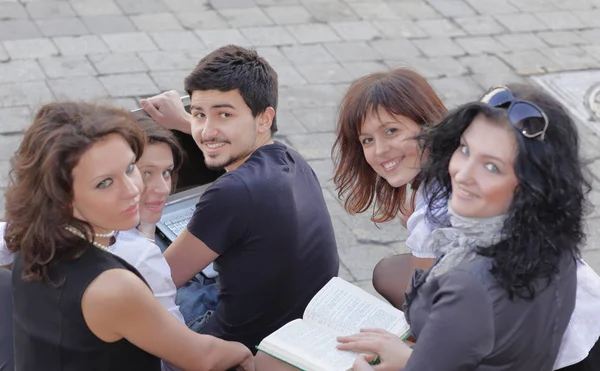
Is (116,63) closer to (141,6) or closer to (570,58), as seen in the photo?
(141,6)

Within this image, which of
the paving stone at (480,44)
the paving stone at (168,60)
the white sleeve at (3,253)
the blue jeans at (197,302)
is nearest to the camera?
the white sleeve at (3,253)

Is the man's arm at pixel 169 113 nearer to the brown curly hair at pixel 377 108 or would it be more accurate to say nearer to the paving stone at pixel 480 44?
the brown curly hair at pixel 377 108

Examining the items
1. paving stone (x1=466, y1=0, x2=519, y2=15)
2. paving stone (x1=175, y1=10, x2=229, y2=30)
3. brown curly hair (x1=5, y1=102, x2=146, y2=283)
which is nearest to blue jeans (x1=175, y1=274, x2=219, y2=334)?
brown curly hair (x1=5, y1=102, x2=146, y2=283)

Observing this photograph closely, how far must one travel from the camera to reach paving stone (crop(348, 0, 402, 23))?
7320 millimetres

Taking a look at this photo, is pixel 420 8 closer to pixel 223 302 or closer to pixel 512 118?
pixel 223 302

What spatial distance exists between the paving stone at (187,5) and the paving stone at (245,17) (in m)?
0.15

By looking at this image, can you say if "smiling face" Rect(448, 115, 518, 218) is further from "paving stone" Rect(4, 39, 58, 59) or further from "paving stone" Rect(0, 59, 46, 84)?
"paving stone" Rect(4, 39, 58, 59)

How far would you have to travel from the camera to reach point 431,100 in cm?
321

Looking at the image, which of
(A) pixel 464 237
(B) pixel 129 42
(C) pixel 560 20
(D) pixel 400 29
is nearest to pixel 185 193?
(A) pixel 464 237

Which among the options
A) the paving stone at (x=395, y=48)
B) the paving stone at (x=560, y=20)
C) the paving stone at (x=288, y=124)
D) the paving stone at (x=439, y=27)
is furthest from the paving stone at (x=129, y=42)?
the paving stone at (x=560, y=20)

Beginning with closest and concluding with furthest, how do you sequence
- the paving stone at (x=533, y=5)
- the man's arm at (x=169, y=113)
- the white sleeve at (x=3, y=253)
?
the white sleeve at (x=3, y=253) < the man's arm at (x=169, y=113) < the paving stone at (x=533, y=5)

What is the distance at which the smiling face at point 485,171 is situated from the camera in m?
2.31

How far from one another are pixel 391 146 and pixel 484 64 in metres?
3.76

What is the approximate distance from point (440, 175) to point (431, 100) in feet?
2.11
